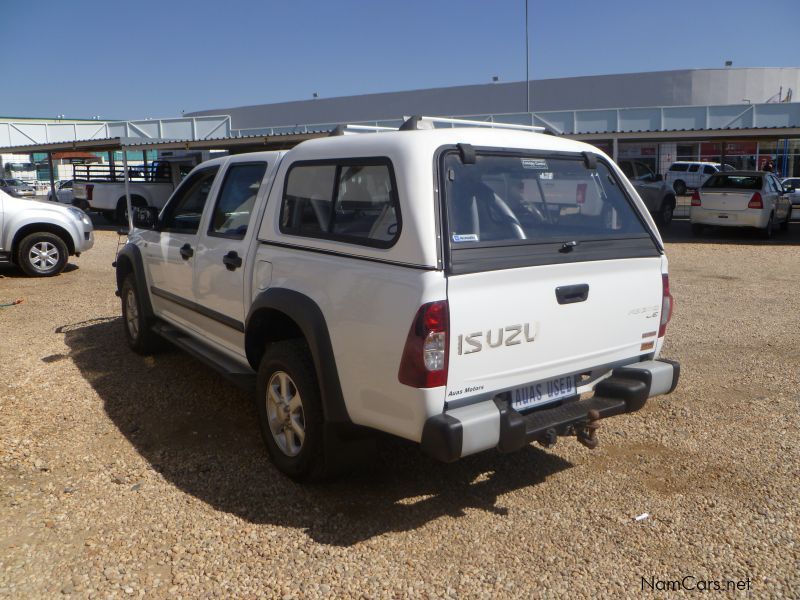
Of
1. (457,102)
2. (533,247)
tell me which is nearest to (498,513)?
(533,247)

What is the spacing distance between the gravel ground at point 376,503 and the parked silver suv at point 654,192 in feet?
53.1

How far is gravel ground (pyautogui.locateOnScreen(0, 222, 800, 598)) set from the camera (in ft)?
10.6

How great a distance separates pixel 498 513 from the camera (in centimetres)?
384

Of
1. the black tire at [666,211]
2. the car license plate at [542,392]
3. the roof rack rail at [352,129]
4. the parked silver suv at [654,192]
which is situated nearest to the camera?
the car license plate at [542,392]

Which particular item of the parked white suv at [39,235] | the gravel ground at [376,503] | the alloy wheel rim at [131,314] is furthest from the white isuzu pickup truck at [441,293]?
the parked white suv at [39,235]

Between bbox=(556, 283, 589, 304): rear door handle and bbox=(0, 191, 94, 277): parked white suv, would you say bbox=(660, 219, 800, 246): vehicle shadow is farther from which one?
bbox=(556, 283, 589, 304): rear door handle

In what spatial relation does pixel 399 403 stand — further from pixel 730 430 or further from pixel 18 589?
pixel 730 430

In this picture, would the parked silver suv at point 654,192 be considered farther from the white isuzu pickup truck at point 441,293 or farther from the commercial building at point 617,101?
the white isuzu pickup truck at point 441,293

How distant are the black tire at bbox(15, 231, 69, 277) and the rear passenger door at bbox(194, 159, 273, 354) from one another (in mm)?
7930

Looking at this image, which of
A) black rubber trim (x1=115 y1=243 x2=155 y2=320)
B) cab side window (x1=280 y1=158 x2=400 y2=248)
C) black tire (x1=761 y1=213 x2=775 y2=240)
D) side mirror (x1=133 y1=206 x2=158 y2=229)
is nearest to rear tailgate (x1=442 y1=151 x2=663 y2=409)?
cab side window (x1=280 y1=158 x2=400 y2=248)

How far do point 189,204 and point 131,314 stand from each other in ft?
5.67

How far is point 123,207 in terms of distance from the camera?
22.6 m

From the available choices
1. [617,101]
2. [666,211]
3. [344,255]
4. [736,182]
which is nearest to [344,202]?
[344,255]

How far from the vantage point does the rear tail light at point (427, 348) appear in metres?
3.17
